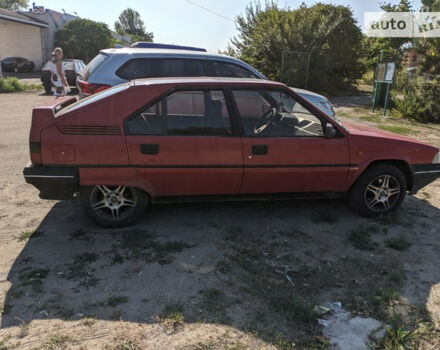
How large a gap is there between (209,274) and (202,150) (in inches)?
52.2

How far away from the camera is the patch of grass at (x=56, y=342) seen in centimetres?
258

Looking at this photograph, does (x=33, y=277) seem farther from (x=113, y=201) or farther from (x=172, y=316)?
(x=172, y=316)

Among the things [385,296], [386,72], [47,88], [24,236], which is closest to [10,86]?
[47,88]

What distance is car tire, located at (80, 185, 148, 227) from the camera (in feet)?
13.7

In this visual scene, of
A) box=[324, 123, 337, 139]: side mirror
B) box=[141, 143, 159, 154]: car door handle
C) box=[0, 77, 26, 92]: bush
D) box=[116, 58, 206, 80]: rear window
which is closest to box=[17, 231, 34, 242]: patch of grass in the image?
box=[141, 143, 159, 154]: car door handle

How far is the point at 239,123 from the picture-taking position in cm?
425

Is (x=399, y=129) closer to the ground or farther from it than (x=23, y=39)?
closer to the ground

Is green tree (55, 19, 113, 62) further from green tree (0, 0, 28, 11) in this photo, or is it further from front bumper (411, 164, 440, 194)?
front bumper (411, 164, 440, 194)

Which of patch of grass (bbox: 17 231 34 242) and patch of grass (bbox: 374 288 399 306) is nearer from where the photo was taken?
patch of grass (bbox: 374 288 399 306)

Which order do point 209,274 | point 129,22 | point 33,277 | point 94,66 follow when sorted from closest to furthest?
point 33,277 < point 209,274 < point 94,66 < point 129,22

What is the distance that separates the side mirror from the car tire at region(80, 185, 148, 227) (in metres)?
2.13

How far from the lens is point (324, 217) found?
15.5 ft

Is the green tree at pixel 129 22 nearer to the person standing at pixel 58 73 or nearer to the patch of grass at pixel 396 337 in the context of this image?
the person standing at pixel 58 73

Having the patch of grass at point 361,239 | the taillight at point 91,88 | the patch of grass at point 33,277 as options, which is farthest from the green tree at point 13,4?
the patch of grass at point 361,239
